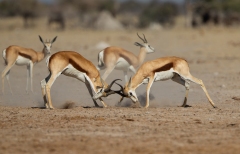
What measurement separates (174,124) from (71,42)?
19.6 meters

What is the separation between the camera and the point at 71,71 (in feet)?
34.4

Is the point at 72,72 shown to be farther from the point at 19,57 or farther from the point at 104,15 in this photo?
the point at 104,15

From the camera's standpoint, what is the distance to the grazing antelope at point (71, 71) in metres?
10.2

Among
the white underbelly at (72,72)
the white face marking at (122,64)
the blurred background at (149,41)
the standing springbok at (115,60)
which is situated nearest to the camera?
the white underbelly at (72,72)

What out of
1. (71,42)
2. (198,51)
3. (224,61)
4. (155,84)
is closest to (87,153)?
(155,84)

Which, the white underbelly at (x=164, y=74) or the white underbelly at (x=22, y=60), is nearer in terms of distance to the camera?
the white underbelly at (x=164, y=74)

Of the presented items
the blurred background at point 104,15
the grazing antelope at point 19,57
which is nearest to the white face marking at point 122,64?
the grazing antelope at point 19,57

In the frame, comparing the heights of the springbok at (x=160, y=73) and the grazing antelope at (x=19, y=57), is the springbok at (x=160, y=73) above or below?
below

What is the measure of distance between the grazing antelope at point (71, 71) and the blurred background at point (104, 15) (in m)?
31.7

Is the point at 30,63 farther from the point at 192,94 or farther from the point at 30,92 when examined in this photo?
the point at 192,94

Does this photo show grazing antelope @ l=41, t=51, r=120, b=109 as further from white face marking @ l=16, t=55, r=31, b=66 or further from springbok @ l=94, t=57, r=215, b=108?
white face marking @ l=16, t=55, r=31, b=66

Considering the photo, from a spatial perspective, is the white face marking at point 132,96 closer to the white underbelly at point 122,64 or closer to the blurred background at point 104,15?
the white underbelly at point 122,64

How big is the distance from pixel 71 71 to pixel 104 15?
3437cm

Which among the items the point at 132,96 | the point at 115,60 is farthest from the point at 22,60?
the point at 132,96
